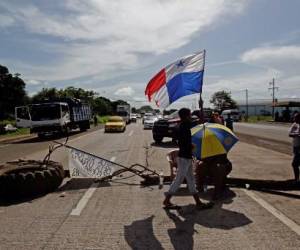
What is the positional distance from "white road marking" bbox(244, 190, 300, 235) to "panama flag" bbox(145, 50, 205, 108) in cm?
244

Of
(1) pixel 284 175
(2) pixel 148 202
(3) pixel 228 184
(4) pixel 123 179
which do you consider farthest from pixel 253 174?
(2) pixel 148 202

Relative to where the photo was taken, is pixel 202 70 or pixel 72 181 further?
pixel 72 181

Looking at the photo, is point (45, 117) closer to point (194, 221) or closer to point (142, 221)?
point (142, 221)

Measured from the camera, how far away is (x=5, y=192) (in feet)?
27.9

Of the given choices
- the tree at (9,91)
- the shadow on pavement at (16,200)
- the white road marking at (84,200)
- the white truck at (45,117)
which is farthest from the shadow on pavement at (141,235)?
the tree at (9,91)

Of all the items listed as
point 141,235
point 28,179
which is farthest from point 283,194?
point 28,179

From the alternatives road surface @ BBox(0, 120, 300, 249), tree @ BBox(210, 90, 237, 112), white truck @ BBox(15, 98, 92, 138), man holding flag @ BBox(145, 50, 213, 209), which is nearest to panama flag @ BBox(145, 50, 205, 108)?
man holding flag @ BBox(145, 50, 213, 209)

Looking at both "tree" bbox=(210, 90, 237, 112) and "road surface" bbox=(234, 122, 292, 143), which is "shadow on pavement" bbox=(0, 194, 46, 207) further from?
"tree" bbox=(210, 90, 237, 112)

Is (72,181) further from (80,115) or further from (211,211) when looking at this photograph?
(80,115)

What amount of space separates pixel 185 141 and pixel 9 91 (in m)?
69.1

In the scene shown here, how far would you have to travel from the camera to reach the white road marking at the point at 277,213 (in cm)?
623

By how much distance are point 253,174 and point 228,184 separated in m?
1.99

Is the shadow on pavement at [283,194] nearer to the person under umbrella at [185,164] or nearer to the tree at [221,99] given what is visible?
the person under umbrella at [185,164]

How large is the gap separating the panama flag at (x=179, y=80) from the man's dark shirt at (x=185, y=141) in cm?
158
